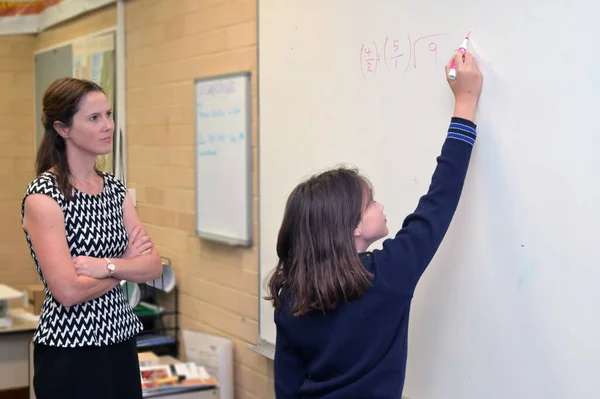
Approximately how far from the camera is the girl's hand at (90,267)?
7.08 feet

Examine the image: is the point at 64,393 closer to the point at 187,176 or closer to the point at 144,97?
the point at 187,176

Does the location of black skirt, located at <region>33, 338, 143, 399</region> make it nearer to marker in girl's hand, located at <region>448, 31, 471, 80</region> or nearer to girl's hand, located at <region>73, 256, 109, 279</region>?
girl's hand, located at <region>73, 256, 109, 279</region>

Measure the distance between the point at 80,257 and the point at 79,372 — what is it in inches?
12.1

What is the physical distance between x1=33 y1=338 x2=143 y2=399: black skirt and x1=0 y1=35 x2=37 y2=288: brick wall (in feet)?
10.5

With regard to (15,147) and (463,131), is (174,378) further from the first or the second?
(15,147)

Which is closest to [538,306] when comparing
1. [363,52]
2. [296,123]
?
[363,52]

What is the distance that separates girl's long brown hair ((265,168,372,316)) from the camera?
1.64m

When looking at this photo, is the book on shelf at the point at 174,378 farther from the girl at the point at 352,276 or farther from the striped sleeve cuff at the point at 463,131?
the striped sleeve cuff at the point at 463,131

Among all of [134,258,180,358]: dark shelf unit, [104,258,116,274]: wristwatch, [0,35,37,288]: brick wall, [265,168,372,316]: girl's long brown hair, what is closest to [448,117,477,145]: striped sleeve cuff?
[265,168,372,316]: girl's long brown hair

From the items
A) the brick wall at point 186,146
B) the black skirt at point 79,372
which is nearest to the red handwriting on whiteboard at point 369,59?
the brick wall at point 186,146

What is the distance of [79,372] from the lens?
2.17 metres

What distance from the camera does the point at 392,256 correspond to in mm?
1684

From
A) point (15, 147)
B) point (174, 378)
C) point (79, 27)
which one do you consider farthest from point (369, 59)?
point (15, 147)

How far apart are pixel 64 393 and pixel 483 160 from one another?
1.25m
